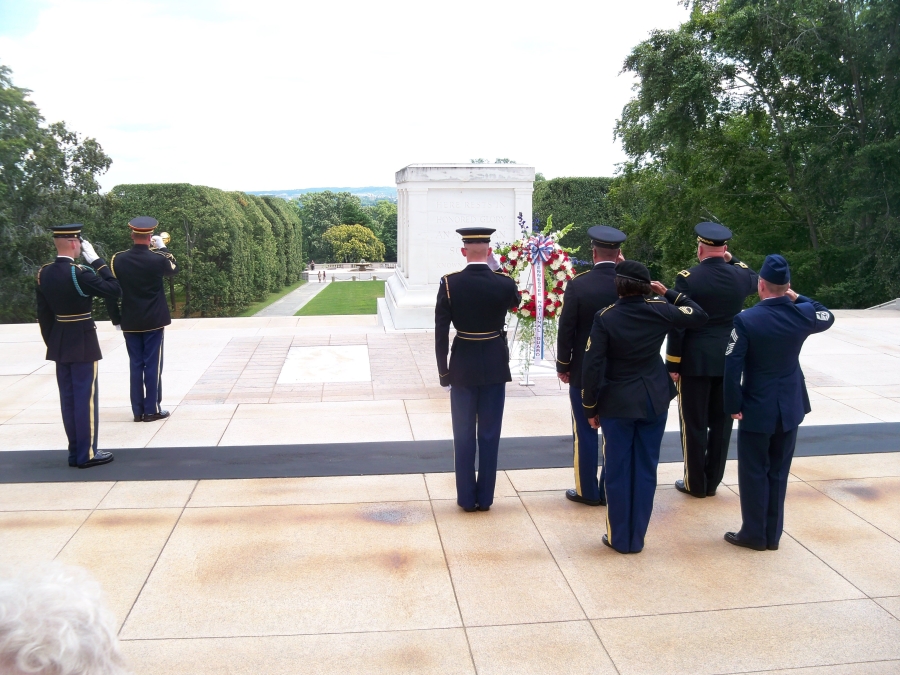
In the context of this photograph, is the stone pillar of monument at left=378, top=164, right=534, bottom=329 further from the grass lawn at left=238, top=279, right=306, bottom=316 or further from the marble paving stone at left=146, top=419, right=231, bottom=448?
the grass lawn at left=238, top=279, right=306, bottom=316

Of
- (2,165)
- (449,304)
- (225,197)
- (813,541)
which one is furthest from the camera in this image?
(225,197)

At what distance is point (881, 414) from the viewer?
23.3 ft

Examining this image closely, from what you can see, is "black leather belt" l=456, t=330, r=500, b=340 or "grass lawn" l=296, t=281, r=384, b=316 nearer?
"black leather belt" l=456, t=330, r=500, b=340

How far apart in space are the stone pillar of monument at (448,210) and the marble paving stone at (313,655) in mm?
8574

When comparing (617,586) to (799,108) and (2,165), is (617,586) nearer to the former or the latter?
(799,108)

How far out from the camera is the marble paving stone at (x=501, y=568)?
3.72 m

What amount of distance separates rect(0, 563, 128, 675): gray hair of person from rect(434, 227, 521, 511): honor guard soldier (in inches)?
136

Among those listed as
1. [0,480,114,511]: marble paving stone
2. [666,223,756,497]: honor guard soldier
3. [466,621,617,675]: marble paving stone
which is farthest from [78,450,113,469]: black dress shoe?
[666,223,756,497]: honor guard soldier

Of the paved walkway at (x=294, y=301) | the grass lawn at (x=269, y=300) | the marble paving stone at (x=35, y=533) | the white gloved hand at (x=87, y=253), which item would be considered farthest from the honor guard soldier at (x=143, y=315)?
the grass lawn at (x=269, y=300)

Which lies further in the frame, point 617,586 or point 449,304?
point 449,304

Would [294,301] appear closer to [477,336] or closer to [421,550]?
[477,336]

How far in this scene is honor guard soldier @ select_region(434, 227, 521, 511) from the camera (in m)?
4.82

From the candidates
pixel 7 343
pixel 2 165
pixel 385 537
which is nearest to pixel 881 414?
pixel 385 537

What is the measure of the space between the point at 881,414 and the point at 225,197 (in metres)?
37.1
